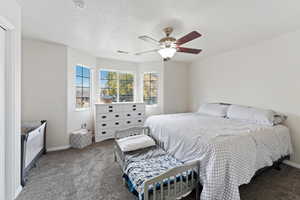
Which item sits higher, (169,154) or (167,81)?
(167,81)

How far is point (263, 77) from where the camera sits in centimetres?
282

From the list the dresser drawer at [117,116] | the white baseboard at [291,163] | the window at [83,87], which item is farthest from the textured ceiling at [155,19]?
the white baseboard at [291,163]

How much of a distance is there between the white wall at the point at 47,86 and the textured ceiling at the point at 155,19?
330 mm

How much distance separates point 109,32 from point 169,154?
2363 mm

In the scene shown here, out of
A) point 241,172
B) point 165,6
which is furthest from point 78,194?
point 165,6

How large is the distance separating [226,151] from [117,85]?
3.85 metres

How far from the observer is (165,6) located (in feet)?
5.68

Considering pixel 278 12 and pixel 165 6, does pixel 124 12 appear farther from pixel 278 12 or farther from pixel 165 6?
pixel 278 12

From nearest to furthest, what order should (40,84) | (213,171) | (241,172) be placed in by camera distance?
1. (213,171)
2. (241,172)
3. (40,84)

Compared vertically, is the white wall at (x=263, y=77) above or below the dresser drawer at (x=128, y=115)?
above

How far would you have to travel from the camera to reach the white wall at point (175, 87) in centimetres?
453
